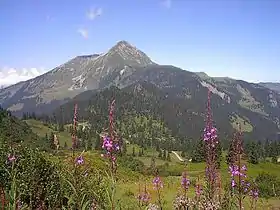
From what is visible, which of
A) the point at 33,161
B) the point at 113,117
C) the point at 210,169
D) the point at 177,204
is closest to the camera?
the point at 113,117

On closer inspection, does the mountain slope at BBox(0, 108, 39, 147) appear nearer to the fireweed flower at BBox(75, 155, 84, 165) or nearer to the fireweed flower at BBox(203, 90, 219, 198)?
the fireweed flower at BBox(75, 155, 84, 165)

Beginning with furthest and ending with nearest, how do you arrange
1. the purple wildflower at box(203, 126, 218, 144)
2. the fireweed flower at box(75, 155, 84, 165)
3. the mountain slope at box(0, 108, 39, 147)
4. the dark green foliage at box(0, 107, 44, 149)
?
the dark green foliage at box(0, 107, 44, 149) < the mountain slope at box(0, 108, 39, 147) < the purple wildflower at box(203, 126, 218, 144) < the fireweed flower at box(75, 155, 84, 165)

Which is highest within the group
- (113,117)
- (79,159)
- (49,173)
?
(113,117)

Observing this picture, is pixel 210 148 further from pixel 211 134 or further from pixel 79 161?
pixel 79 161

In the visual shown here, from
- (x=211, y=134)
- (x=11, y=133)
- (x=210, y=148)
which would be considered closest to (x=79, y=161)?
(x=11, y=133)

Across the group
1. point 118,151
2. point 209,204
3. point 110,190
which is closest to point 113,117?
point 118,151

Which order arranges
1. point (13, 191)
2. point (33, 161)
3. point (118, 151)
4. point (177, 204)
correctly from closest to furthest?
point (118, 151)
point (13, 191)
point (177, 204)
point (33, 161)

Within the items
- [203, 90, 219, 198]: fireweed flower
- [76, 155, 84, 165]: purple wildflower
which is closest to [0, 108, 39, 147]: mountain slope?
[76, 155, 84, 165]: purple wildflower

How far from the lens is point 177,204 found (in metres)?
7.40

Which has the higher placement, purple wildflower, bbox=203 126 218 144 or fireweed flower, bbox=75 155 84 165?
purple wildflower, bbox=203 126 218 144

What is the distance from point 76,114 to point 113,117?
1.90 ft

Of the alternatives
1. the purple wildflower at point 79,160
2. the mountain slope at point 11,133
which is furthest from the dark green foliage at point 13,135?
the purple wildflower at point 79,160

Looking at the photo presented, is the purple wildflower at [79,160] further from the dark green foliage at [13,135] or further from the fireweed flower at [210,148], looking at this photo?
the fireweed flower at [210,148]

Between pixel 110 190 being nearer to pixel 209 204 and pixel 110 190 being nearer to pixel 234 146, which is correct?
pixel 234 146
